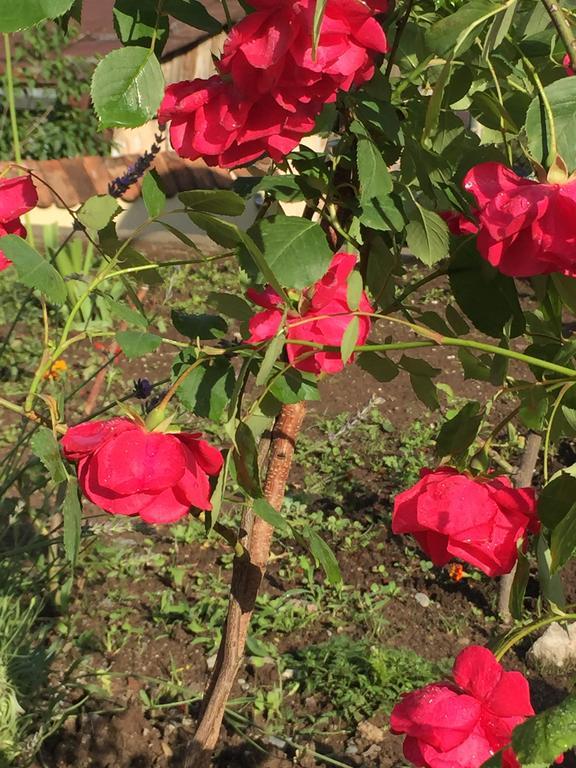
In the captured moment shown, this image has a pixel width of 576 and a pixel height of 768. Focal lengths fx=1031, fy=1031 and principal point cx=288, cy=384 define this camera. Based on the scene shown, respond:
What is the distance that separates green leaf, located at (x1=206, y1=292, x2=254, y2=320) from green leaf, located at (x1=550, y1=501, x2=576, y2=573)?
0.43 m

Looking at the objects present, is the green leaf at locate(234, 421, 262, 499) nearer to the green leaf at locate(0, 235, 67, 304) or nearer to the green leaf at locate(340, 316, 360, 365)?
the green leaf at locate(340, 316, 360, 365)

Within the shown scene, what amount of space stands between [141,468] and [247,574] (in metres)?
0.53

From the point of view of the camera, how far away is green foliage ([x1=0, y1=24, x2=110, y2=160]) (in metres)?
5.76

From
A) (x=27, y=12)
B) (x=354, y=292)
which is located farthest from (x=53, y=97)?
(x=27, y=12)

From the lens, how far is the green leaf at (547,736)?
53 cm

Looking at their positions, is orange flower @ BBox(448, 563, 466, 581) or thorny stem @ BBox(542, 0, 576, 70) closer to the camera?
thorny stem @ BBox(542, 0, 576, 70)

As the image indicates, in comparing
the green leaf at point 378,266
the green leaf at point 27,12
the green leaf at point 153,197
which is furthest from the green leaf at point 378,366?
the green leaf at point 27,12

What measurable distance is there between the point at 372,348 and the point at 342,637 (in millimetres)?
1585

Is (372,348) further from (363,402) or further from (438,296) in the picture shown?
(438,296)

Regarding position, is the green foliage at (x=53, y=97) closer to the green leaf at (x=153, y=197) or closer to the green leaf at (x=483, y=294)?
the green leaf at (x=153, y=197)

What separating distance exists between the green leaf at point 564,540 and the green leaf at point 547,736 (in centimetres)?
19

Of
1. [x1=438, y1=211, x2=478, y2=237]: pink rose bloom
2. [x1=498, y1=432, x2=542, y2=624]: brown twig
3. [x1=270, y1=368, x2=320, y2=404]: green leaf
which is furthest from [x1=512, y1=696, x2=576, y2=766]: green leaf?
[x1=498, y1=432, x2=542, y2=624]: brown twig

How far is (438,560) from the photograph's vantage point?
86cm

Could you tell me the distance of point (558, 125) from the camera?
69cm
